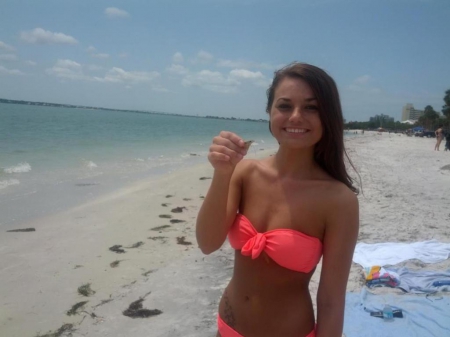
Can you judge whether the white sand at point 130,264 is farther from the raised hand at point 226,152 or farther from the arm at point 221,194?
the raised hand at point 226,152

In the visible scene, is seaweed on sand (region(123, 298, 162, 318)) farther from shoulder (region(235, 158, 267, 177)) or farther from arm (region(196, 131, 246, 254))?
shoulder (region(235, 158, 267, 177))

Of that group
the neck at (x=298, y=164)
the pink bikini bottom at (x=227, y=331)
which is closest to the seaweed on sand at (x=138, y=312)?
the pink bikini bottom at (x=227, y=331)

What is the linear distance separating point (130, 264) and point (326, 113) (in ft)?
17.3

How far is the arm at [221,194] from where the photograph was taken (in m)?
1.57

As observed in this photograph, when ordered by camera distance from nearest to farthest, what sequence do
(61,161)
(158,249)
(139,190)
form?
(158,249) < (139,190) < (61,161)

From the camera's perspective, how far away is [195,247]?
6996mm

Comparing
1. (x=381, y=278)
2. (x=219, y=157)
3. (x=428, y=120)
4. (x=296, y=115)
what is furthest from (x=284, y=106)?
(x=428, y=120)

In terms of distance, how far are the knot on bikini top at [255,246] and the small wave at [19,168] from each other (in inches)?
628

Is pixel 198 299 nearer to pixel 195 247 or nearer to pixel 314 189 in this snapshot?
pixel 195 247

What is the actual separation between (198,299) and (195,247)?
82.8 inches

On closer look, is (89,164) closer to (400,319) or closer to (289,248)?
(400,319)

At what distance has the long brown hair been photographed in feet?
5.41

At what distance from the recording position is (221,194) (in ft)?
5.41

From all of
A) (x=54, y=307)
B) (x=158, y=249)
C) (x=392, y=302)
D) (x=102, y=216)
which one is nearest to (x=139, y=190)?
(x=102, y=216)
